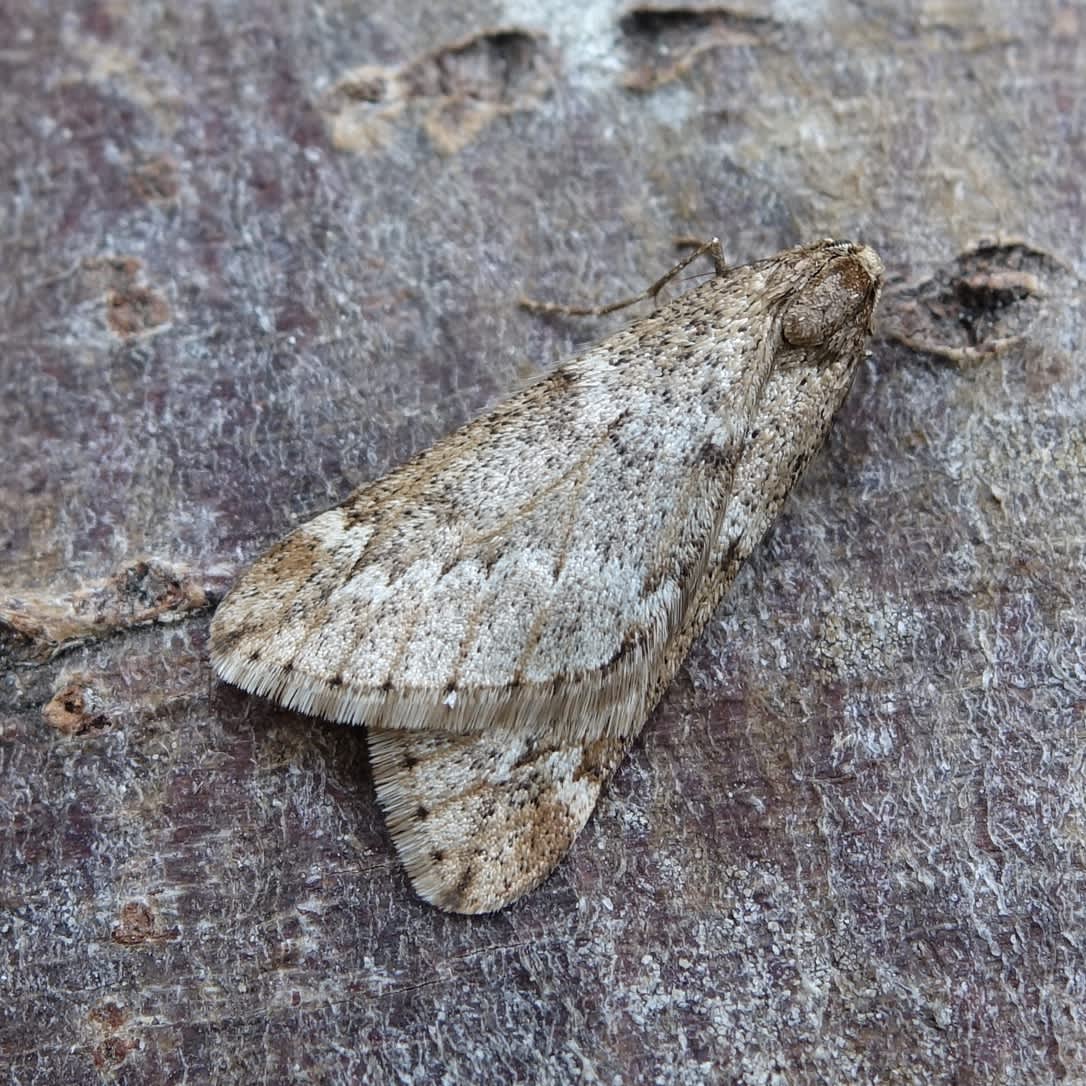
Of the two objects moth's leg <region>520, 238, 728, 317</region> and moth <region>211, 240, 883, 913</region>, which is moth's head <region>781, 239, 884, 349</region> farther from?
moth's leg <region>520, 238, 728, 317</region>

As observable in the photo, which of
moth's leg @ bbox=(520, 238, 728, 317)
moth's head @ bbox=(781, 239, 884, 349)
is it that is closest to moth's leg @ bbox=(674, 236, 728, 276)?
moth's leg @ bbox=(520, 238, 728, 317)

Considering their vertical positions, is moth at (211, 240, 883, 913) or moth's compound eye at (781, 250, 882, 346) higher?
moth's compound eye at (781, 250, 882, 346)

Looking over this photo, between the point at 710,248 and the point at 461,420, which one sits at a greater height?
the point at 710,248

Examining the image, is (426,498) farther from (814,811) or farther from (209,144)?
(209,144)

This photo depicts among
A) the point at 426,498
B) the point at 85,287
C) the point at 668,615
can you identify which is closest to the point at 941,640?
the point at 668,615

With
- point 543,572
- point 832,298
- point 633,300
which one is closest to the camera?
point 543,572

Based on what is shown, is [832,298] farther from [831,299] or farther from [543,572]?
[543,572]

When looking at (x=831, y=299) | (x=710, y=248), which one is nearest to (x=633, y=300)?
(x=710, y=248)
